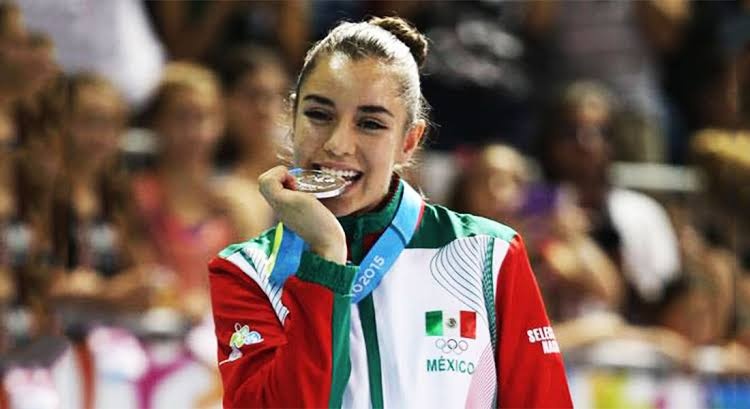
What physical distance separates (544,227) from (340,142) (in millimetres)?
3758

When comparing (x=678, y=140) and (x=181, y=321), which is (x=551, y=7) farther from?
(x=181, y=321)

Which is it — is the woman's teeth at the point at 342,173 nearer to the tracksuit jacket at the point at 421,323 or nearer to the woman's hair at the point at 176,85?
the tracksuit jacket at the point at 421,323

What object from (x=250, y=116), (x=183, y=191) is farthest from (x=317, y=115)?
(x=250, y=116)

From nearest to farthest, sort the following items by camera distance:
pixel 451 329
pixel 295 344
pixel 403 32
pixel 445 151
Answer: pixel 295 344 → pixel 451 329 → pixel 403 32 → pixel 445 151

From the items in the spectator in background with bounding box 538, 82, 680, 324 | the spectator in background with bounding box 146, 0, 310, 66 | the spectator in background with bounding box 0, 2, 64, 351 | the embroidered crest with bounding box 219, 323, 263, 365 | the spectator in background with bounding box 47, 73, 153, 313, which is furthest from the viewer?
the spectator in background with bounding box 538, 82, 680, 324

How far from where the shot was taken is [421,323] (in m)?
3.01

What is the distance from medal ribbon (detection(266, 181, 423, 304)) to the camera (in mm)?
2941

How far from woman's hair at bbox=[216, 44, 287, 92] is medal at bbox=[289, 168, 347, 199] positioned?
3445mm

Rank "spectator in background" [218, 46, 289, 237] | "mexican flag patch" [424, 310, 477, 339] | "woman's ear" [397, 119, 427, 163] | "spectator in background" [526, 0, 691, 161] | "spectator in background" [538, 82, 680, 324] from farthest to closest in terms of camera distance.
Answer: "spectator in background" [526, 0, 691, 161] < "spectator in background" [538, 82, 680, 324] < "spectator in background" [218, 46, 289, 237] < "woman's ear" [397, 119, 427, 163] < "mexican flag patch" [424, 310, 477, 339]

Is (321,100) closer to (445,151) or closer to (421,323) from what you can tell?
(421,323)

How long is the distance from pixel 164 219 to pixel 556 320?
1772mm

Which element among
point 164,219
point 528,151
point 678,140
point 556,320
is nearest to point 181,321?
point 164,219

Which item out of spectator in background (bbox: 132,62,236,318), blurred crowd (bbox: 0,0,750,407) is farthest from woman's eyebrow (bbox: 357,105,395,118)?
spectator in background (bbox: 132,62,236,318)

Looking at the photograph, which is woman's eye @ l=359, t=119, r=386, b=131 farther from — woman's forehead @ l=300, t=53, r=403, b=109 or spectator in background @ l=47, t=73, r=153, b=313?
spectator in background @ l=47, t=73, r=153, b=313
